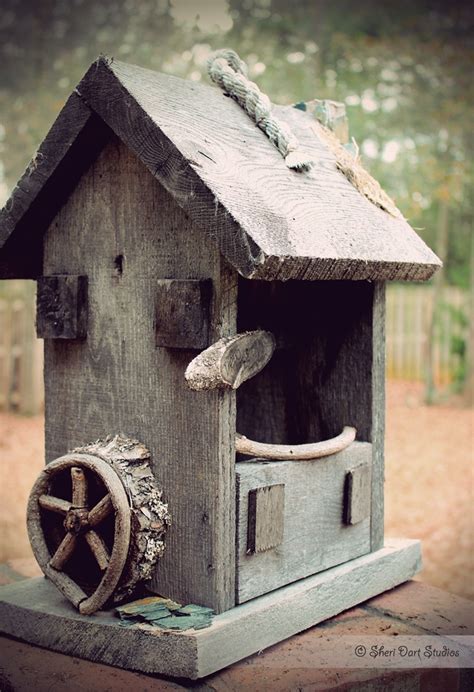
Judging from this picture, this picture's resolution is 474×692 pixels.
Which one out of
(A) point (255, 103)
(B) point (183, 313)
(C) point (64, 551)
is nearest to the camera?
(B) point (183, 313)

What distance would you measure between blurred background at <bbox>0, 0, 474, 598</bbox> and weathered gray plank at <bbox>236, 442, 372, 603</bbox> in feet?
11.3

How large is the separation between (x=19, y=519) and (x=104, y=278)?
390cm

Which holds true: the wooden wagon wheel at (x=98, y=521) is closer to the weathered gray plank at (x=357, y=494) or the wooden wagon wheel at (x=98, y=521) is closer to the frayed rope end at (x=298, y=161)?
the weathered gray plank at (x=357, y=494)

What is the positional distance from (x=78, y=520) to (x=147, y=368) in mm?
462

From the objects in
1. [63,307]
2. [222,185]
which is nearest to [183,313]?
[222,185]

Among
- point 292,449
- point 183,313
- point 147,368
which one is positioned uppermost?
point 183,313

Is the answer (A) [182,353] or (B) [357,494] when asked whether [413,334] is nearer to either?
(B) [357,494]

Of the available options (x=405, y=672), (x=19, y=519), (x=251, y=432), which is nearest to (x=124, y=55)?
(x=19, y=519)

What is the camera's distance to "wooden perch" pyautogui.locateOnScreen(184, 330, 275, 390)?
6.79 feet

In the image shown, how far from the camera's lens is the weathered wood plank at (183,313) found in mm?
2184

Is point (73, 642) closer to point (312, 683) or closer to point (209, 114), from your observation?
point (312, 683)

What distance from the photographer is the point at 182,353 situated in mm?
2270

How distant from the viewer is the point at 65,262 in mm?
2568

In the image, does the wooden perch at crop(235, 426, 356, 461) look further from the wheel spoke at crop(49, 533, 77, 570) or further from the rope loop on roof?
the rope loop on roof
